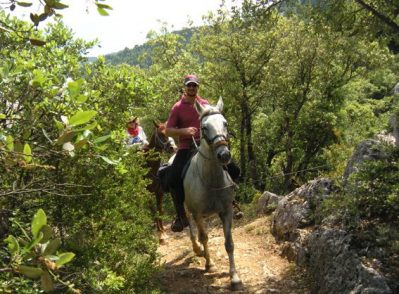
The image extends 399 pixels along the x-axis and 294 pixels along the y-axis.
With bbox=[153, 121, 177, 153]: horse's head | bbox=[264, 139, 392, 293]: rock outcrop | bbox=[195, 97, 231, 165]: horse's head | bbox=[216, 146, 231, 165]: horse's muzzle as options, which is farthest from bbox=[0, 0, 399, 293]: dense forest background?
bbox=[153, 121, 177, 153]: horse's head

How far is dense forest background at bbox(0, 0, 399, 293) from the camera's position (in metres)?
2.56

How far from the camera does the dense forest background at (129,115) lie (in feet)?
8.39

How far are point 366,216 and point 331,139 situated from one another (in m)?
12.4

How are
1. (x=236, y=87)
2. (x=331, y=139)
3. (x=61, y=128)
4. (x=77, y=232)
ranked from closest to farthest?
(x=61, y=128), (x=77, y=232), (x=236, y=87), (x=331, y=139)

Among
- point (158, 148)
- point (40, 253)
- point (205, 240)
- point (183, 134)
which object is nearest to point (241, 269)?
point (205, 240)

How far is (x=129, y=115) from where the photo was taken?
5.65m

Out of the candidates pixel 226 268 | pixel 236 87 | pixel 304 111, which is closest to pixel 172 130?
pixel 226 268

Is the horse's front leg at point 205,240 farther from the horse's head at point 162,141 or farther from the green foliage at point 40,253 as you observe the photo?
the green foliage at point 40,253

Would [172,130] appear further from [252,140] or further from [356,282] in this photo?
[252,140]

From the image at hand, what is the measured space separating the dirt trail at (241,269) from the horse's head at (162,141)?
95.1 inches

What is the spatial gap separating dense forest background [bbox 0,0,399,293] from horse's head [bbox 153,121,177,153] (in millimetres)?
2299

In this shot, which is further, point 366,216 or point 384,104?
point 384,104

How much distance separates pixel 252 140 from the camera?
62.4 feet

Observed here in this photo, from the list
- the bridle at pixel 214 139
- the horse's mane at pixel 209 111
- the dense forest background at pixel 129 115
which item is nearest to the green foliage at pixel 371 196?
the dense forest background at pixel 129 115
